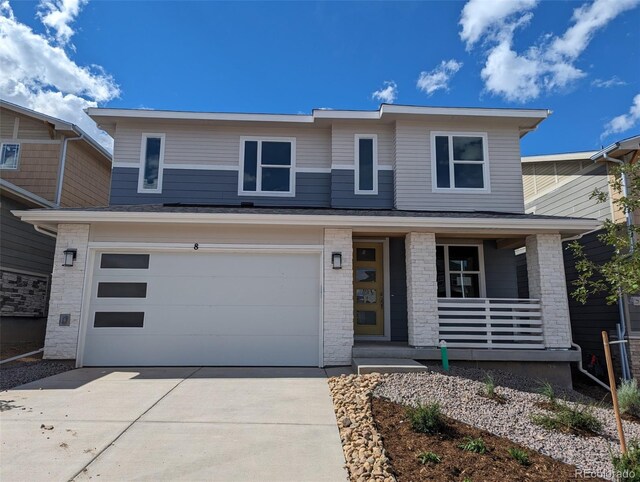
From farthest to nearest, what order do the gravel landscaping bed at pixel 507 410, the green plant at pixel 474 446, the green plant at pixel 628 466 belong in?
the gravel landscaping bed at pixel 507 410 → the green plant at pixel 474 446 → the green plant at pixel 628 466

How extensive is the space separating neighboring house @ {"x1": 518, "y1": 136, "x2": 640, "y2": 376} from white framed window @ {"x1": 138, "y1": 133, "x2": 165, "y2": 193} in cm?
1000

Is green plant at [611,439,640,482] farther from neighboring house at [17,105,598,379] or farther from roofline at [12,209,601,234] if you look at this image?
roofline at [12,209,601,234]

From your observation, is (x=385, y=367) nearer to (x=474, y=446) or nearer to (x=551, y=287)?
(x=474, y=446)

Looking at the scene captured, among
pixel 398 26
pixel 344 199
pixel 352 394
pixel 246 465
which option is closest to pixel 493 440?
pixel 352 394

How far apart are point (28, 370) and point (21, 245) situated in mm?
5084

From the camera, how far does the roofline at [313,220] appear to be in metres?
7.71

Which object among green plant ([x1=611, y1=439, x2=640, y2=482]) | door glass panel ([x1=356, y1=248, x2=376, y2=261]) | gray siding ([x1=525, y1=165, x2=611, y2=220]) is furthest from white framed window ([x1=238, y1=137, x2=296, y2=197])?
green plant ([x1=611, y1=439, x2=640, y2=482])

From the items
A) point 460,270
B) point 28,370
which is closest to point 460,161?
point 460,270

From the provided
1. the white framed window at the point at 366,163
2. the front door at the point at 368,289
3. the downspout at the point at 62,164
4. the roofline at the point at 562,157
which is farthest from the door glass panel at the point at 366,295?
the downspout at the point at 62,164

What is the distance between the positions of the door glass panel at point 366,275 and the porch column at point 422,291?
1.44m

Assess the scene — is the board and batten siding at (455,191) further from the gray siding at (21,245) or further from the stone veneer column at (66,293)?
the gray siding at (21,245)

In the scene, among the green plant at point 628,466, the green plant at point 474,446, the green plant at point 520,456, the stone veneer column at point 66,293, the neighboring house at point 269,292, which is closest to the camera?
the green plant at point 628,466

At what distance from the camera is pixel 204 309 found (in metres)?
7.97

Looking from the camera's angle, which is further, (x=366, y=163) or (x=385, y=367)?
(x=366, y=163)
